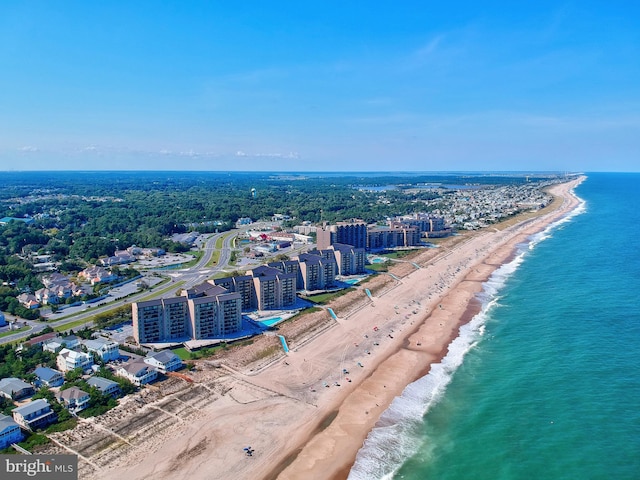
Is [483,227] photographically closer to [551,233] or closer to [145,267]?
[551,233]

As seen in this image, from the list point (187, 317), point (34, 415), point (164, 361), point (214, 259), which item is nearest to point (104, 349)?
point (164, 361)

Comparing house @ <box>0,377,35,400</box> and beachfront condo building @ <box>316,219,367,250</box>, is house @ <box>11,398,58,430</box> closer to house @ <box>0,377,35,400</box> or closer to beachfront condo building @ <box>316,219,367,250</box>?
house @ <box>0,377,35,400</box>

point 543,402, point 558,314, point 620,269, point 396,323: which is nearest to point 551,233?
point 620,269

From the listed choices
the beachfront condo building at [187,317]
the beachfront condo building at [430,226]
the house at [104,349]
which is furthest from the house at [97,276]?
the beachfront condo building at [430,226]

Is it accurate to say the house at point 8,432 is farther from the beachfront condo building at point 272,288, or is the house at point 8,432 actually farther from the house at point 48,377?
the beachfront condo building at point 272,288

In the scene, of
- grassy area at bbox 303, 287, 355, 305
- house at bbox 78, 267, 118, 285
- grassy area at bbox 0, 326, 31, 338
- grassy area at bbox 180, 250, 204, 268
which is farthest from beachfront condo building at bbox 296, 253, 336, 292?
grassy area at bbox 0, 326, 31, 338

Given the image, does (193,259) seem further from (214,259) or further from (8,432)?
(8,432)
